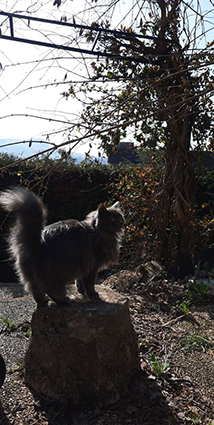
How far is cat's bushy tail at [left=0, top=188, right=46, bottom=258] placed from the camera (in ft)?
10.6

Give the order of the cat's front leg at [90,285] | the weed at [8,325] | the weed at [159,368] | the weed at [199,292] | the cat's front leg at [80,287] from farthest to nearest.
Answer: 1. the weed at [199,292]
2. the weed at [8,325]
3. the cat's front leg at [80,287]
4. the cat's front leg at [90,285]
5. the weed at [159,368]

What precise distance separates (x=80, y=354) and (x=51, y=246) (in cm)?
92

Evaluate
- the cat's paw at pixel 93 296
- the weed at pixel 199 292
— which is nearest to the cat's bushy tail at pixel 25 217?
the cat's paw at pixel 93 296

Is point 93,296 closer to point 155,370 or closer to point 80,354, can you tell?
point 80,354

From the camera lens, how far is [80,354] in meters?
3.28

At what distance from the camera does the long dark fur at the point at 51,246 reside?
3.27 meters

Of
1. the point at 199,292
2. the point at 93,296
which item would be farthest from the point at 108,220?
the point at 199,292

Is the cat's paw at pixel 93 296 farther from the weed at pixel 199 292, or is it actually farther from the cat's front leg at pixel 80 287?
the weed at pixel 199 292

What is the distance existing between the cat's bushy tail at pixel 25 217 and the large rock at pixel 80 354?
0.62 metres

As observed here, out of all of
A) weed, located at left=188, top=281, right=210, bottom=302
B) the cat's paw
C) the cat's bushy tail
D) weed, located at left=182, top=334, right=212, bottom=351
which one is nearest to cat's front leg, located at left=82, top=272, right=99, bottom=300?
the cat's paw

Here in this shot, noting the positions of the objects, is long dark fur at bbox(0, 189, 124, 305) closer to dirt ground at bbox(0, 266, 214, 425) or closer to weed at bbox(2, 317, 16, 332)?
dirt ground at bbox(0, 266, 214, 425)

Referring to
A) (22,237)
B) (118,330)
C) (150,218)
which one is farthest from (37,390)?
(150,218)

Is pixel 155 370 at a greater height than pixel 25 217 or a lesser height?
lesser

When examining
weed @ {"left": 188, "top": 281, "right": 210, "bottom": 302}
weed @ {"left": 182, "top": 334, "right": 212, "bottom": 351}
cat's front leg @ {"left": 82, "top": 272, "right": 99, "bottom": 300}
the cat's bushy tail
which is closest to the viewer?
the cat's bushy tail
